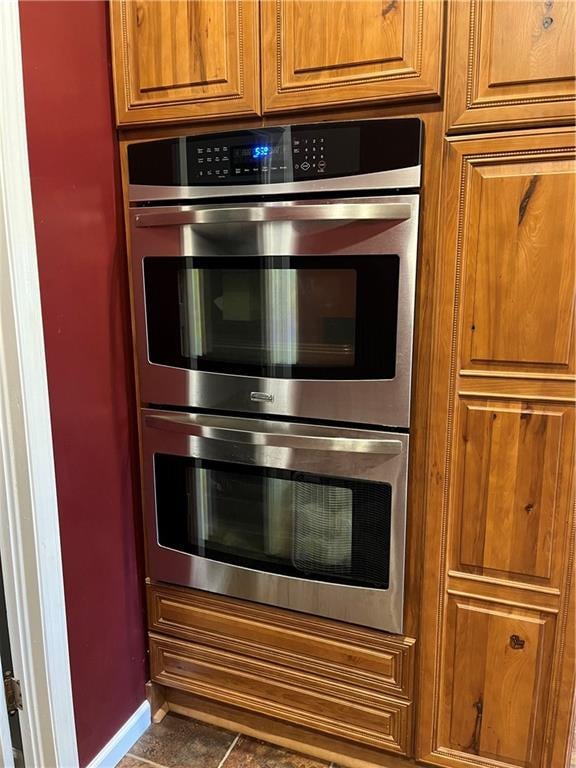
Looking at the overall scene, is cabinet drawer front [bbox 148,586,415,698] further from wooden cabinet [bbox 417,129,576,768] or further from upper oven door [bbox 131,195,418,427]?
upper oven door [bbox 131,195,418,427]

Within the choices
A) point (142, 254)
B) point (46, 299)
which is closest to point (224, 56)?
point (142, 254)

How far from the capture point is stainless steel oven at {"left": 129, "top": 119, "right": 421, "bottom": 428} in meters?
1.25

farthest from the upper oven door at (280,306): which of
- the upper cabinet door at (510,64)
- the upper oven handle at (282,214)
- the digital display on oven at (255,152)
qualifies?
the upper cabinet door at (510,64)

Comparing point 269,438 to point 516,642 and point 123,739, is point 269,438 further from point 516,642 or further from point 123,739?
point 123,739

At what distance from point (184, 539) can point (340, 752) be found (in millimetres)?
714

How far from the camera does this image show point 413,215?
123 centimetres

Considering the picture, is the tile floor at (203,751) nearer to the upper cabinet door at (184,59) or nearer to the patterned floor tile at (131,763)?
the patterned floor tile at (131,763)

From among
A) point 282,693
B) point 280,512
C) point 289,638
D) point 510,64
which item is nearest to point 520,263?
point 510,64

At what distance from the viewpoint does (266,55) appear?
131 cm

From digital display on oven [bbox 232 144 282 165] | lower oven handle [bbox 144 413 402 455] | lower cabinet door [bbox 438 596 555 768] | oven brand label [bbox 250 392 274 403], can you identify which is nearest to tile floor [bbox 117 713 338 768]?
lower cabinet door [bbox 438 596 555 768]

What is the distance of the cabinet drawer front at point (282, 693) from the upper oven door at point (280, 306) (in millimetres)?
A: 722

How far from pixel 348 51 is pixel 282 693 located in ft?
5.21

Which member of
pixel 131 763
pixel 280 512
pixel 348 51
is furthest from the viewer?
pixel 131 763

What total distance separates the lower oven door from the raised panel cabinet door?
1.06 ft
